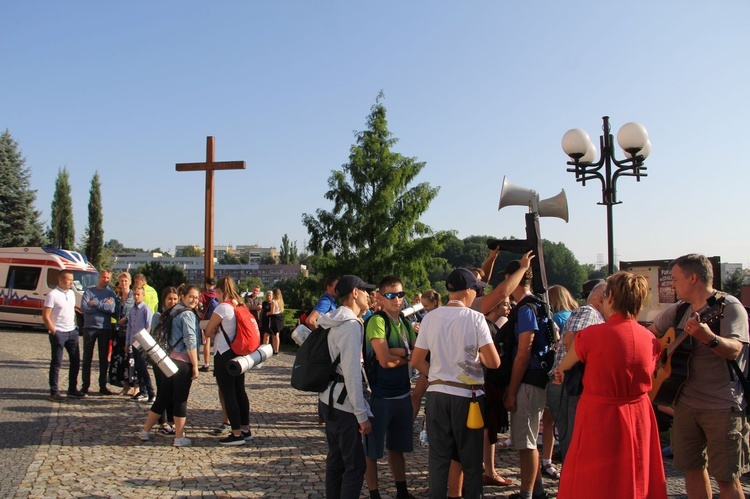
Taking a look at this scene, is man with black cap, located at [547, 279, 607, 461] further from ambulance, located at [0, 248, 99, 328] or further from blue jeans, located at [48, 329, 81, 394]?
ambulance, located at [0, 248, 99, 328]

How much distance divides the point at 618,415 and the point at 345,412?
1.77 metres

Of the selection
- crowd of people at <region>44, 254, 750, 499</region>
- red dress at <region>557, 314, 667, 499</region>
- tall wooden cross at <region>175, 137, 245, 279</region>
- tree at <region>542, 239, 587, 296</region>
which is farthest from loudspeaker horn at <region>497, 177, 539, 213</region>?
tree at <region>542, 239, 587, 296</region>

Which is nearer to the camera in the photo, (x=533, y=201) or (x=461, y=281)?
(x=461, y=281)

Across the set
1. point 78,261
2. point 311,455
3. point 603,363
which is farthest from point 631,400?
point 78,261

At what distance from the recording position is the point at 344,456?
13.7ft

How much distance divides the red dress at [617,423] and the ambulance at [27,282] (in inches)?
798

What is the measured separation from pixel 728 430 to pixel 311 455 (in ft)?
12.9

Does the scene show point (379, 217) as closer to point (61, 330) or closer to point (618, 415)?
point (61, 330)

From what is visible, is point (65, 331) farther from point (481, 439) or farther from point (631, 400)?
point (631, 400)

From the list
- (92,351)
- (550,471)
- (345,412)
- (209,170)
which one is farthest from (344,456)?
(209,170)

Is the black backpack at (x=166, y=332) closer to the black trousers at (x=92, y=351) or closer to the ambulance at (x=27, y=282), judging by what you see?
the black trousers at (x=92, y=351)

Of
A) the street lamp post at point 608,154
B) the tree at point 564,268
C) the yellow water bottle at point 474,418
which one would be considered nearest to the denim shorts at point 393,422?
the yellow water bottle at point 474,418

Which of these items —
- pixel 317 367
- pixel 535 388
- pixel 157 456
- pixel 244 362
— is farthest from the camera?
pixel 244 362

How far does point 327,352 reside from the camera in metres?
4.35
